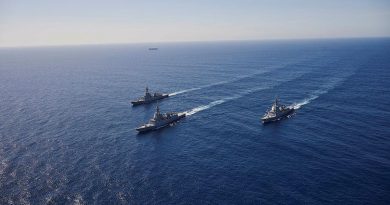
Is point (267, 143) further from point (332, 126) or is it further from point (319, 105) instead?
point (319, 105)

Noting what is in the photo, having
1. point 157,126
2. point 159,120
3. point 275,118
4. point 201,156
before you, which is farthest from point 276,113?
point 157,126

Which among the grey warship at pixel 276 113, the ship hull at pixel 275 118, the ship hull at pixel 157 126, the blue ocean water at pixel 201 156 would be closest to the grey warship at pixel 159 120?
the ship hull at pixel 157 126

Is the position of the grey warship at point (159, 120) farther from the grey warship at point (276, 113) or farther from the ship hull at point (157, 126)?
the grey warship at point (276, 113)

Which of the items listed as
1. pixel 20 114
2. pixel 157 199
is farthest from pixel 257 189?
pixel 20 114

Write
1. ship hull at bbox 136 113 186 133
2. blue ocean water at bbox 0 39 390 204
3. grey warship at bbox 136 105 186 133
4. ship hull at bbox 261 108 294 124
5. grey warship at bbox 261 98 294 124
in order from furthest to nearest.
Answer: grey warship at bbox 261 98 294 124, ship hull at bbox 261 108 294 124, grey warship at bbox 136 105 186 133, ship hull at bbox 136 113 186 133, blue ocean water at bbox 0 39 390 204

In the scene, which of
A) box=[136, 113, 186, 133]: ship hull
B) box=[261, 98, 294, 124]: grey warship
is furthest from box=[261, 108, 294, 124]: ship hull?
box=[136, 113, 186, 133]: ship hull

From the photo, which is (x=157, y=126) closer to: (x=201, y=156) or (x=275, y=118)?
(x=201, y=156)

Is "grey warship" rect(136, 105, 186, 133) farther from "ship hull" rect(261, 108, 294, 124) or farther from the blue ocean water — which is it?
"ship hull" rect(261, 108, 294, 124)
